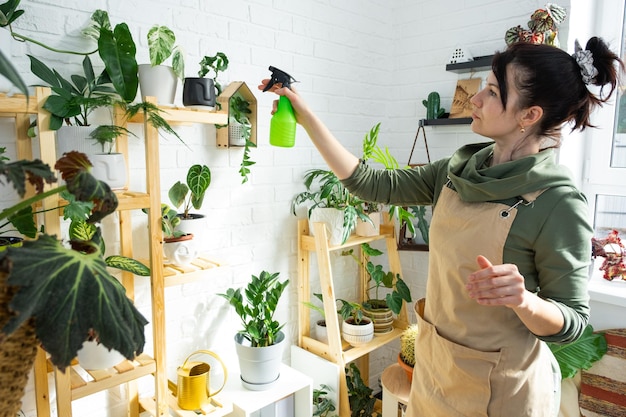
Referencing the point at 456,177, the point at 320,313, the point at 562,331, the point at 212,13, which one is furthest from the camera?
the point at 320,313

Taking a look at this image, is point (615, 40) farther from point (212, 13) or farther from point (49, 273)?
point (49, 273)

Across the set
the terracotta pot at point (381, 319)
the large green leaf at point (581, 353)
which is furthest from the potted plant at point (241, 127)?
the large green leaf at point (581, 353)

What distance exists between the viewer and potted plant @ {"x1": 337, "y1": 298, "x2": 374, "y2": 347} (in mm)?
2080

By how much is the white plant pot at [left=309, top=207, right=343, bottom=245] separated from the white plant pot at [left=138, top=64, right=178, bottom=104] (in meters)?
0.81

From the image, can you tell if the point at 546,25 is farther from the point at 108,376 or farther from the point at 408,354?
the point at 108,376

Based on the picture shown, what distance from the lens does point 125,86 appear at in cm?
124

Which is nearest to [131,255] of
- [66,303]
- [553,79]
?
[66,303]

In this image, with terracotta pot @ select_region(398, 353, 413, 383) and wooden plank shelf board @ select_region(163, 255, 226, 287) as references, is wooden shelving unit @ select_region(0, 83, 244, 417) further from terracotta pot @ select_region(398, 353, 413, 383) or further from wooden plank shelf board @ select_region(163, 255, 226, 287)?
terracotta pot @ select_region(398, 353, 413, 383)

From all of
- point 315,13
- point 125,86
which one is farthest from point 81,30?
point 315,13

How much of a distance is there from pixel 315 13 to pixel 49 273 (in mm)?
1858

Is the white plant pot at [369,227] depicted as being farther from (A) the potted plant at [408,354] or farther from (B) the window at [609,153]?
(B) the window at [609,153]

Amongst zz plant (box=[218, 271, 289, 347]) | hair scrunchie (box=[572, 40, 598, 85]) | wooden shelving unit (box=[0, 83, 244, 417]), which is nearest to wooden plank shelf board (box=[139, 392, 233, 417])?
wooden shelving unit (box=[0, 83, 244, 417])

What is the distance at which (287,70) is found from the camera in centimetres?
200

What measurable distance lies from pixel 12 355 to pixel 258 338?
1306 mm
